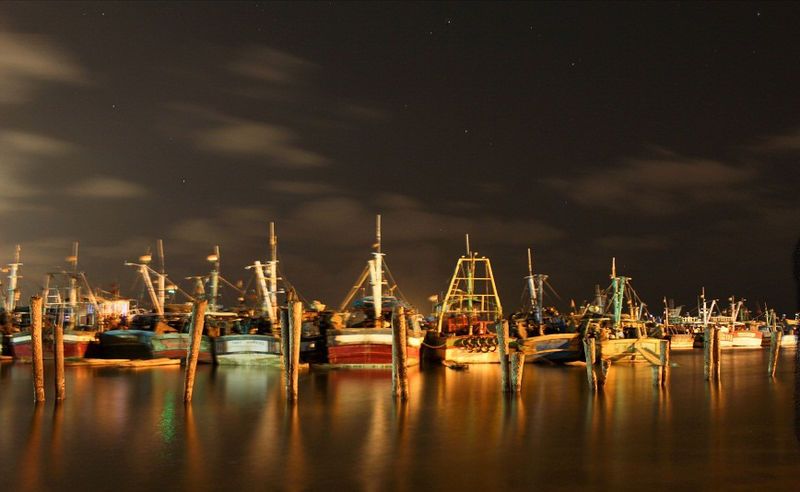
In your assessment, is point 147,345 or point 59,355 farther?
point 147,345

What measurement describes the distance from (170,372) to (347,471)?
34.7 m

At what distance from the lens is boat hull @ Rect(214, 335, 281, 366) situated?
187 feet

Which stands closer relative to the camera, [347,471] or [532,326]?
[347,471]

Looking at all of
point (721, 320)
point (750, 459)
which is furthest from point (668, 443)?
point (721, 320)

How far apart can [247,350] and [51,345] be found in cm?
1769

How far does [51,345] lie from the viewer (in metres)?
64.0

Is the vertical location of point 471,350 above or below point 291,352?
below

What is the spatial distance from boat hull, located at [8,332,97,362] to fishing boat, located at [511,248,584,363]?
33.1 meters

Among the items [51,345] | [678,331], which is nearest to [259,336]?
[51,345]

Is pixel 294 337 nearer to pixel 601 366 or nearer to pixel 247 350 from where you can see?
pixel 601 366

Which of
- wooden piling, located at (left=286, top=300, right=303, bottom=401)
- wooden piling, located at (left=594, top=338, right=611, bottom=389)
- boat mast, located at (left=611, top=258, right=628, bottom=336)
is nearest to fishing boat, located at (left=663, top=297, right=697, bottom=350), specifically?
boat mast, located at (left=611, top=258, right=628, bottom=336)

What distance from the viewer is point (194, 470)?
21266mm

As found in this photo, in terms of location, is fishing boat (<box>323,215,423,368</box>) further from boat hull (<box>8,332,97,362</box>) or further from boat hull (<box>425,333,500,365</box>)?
boat hull (<box>8,332,97,362</box>)

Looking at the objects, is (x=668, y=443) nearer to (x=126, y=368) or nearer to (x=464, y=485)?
(x=464, y=485)
